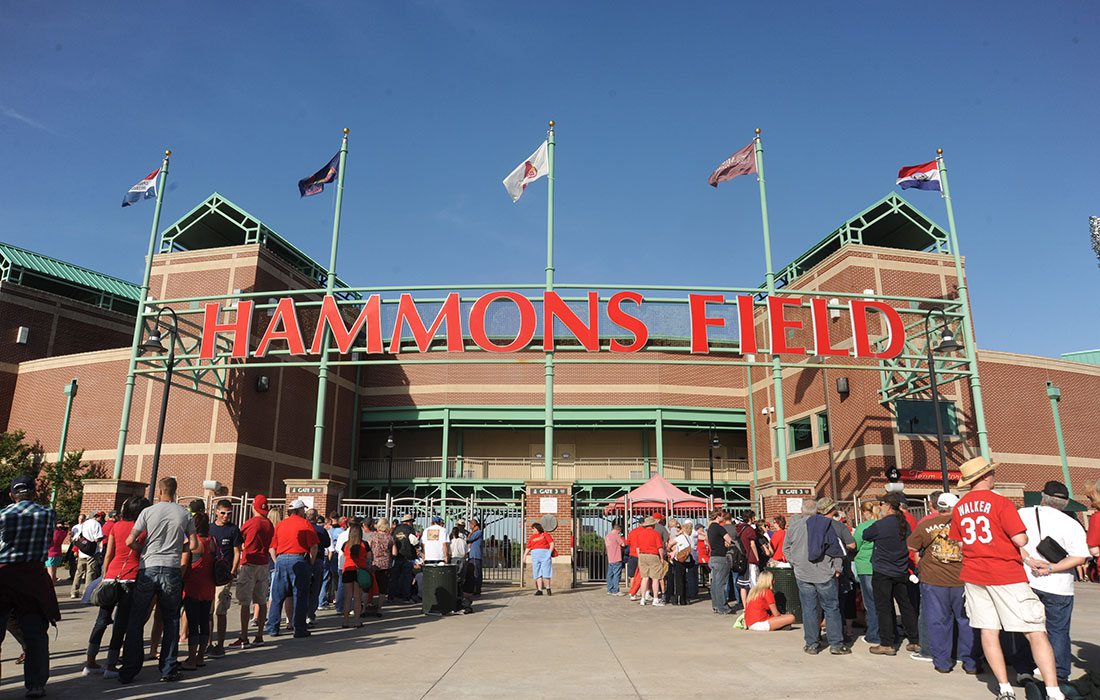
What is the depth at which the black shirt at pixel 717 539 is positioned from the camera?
536 inches

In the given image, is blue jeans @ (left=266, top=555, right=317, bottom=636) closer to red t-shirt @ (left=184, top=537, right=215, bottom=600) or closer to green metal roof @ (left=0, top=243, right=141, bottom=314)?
red t-shirt @ (left=184, top=537, right=215, bottom=600)

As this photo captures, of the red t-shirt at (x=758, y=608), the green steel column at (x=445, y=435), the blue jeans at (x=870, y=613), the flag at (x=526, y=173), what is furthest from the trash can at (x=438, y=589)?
the green steel column at (x=445, y=435)

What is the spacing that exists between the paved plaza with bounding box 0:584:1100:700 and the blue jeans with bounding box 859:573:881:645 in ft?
0.67

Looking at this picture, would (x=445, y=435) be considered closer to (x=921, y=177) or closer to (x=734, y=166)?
(x=734, y=166)

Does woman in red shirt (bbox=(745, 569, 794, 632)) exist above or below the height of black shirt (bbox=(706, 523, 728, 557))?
below

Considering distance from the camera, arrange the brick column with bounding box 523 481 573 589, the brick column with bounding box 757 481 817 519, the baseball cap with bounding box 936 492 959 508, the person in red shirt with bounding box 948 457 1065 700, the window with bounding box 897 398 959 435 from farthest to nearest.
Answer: the window with bounding box 897 398 959 435 → the brick column with bounding box 757 481 817 519 → the brick column with bounding box 523 481 573 589 → the baseball cap with bounding box 936 492 959 508 → the person in red shirt with bounding box 948 457 1065 700

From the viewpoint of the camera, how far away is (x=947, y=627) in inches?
302

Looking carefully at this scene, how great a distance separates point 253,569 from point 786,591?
7878 millimetres

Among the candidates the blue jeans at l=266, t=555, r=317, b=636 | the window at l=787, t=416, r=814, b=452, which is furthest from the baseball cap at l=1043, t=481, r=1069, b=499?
the window at l=787, t=416, r=814, b=452

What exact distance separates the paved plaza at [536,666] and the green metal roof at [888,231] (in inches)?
838

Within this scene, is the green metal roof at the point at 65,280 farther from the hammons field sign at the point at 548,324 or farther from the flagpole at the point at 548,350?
the flagpole at the point at 548,350

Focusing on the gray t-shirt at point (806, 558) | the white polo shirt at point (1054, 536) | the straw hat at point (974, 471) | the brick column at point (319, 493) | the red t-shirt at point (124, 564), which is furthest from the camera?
the brick column at point (319, 493)

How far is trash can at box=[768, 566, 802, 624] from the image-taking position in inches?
446

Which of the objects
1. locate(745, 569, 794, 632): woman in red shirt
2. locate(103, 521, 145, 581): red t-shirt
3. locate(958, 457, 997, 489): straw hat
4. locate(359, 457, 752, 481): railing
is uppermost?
locate(359, 457, 752, 481): railing
